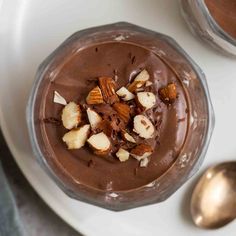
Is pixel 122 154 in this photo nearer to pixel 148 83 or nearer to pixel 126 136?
pixel 126 136

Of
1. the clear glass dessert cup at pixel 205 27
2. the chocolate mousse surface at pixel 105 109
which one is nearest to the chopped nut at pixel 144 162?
the chocolate mousse surface at pixel 105 109

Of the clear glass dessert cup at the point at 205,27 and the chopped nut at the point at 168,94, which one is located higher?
the clear glass dessert cup at the point at 205,27

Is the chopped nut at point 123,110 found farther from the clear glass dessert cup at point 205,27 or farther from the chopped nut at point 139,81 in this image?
the clear glass dessert cup at point 205,27

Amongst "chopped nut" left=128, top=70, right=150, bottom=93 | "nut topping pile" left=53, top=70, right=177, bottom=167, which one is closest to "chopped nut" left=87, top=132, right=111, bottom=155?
"nut topping pile" left=53, top=70, right=177, bottom=167

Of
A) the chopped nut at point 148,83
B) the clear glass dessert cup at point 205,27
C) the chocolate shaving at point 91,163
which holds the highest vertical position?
the clear glass dessert cup at point 205,27

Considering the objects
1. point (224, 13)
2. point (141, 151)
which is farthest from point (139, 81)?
point (224, 13)

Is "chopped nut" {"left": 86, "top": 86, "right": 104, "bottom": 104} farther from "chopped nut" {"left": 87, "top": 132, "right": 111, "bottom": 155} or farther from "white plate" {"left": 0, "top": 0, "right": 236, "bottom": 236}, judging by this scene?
"white plate" {"left": 0, "top": 0, "right": 236, "bottom": 236}

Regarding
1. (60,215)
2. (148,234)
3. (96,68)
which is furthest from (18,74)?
(148,234)
